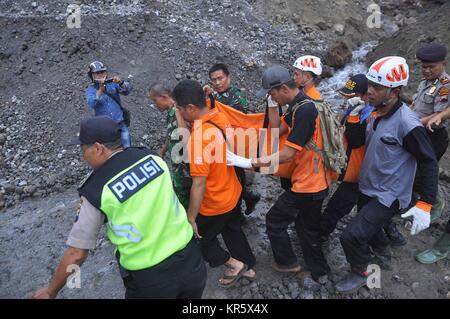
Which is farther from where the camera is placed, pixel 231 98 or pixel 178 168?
pixel 231 98

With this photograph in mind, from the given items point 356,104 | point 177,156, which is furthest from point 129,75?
point 356,104

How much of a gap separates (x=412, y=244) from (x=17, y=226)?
4785mm

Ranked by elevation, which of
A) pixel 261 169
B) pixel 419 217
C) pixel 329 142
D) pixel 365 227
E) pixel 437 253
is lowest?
pixel 437 253

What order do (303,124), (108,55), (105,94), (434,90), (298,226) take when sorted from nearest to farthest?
1. (303,124)
2. (298,226)
3. (434,90)
4. (105,94)
5. (108,55)

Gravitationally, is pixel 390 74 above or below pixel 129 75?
above

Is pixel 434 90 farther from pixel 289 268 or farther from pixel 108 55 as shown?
pixel 108 55

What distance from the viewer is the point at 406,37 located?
28.4 ft

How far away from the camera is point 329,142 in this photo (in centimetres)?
292

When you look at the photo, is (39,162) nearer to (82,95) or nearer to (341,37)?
(82,95)

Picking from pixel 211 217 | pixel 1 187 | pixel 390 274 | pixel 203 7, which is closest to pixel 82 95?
pixel 1 187

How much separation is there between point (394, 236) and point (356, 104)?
1536mm

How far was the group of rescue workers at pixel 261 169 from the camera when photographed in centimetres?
212

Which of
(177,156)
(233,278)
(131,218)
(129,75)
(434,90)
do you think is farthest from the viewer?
(129,75)

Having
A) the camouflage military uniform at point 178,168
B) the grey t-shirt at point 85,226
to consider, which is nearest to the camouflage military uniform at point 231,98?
the camouflage military uniform at point 178,168
